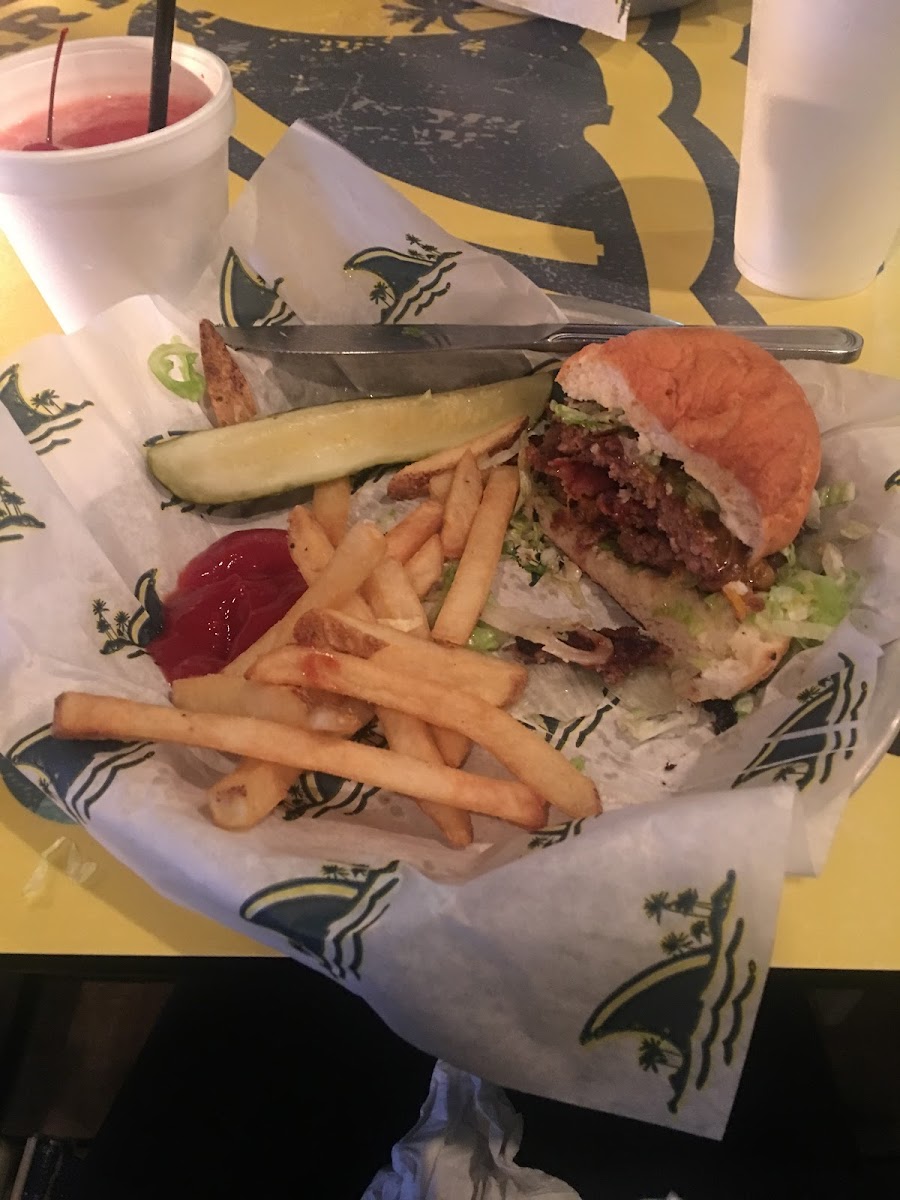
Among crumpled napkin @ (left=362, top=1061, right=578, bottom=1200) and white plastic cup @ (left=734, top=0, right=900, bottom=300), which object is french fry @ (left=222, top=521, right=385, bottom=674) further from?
white plastic cup @ (left=734, top=0, right=900, bottom=300)

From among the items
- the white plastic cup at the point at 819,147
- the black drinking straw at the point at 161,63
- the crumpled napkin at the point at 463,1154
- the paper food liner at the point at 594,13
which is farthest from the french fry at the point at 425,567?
the paper food liner at the point at 594,13

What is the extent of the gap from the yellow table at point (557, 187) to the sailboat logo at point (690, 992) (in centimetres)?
18

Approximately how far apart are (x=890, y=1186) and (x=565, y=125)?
114 inches

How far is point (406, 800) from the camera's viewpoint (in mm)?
1428

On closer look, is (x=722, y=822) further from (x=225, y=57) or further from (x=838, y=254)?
(x=225, y=57)

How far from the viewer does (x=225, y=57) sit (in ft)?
10.2

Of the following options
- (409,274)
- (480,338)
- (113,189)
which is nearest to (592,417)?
(480,338)

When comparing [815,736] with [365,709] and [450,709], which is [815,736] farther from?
[365,709]

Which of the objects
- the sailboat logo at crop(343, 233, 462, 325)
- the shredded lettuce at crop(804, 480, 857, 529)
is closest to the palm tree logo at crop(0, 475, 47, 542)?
the sailboat logo at crop(343, 233, 462, 325)

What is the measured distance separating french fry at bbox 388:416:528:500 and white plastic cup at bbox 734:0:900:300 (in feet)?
2.67

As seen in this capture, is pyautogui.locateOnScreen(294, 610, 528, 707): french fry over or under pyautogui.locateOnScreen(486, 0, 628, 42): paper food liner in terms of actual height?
under

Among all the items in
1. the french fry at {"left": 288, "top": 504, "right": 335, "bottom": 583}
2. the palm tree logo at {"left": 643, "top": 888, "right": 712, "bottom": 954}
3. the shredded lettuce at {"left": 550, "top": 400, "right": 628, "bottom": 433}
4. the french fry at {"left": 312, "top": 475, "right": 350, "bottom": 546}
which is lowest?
the french fry at {"left": 312, "top": 475, "right": 350, "bottom": 546}

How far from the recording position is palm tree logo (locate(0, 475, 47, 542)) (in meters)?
1.44

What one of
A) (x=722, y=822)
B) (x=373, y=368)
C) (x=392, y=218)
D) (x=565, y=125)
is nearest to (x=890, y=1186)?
(x=722, y=822)
